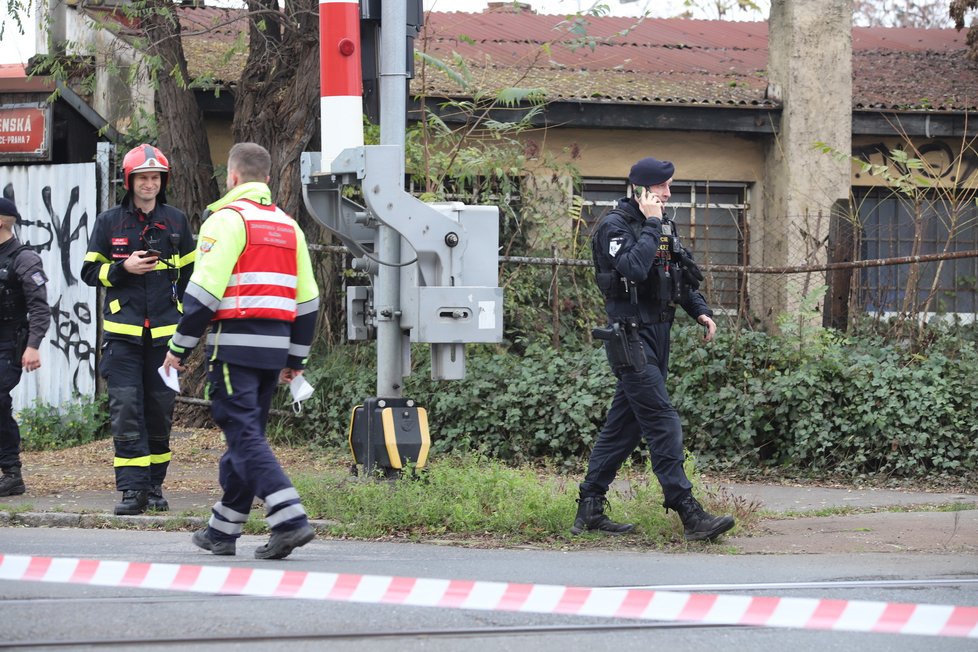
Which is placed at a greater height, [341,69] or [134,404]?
[341,69]

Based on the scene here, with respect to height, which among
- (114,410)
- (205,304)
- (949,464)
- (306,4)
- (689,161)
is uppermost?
(306,4)

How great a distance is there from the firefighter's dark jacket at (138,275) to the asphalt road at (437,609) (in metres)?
1.51

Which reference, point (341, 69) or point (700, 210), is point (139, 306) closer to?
point (341, 69)

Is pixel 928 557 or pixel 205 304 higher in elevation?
pixel 205 304

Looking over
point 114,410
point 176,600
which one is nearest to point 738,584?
point 176,600

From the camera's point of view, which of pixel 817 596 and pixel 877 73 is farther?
pixel 877 73

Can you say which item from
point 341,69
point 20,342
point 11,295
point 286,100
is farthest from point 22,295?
point 286,100

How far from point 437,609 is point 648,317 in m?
2.45

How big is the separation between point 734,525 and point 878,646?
2.39 meters

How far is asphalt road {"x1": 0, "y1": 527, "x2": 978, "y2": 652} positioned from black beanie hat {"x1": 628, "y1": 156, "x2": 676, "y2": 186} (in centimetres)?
199

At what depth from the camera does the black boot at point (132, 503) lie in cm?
769

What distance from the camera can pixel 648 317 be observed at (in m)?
6.98

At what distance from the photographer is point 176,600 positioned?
5.19 m

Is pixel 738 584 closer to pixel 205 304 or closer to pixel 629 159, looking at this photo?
pixel 205 304
